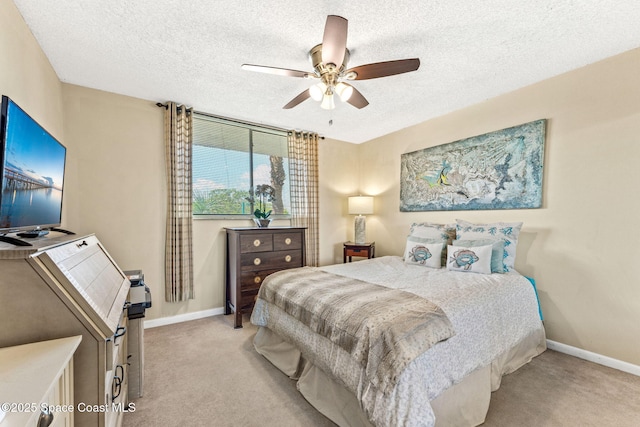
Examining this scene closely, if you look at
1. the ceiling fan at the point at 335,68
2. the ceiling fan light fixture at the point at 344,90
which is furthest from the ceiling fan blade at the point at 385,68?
the ceiling fan light fixture at the point at 344,90

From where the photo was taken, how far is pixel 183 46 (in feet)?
6.66

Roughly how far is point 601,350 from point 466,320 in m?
1.62

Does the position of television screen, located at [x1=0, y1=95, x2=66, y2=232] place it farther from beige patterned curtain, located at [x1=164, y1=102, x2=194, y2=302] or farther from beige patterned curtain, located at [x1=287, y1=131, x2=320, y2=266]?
beige patterned curtain, located at [x1=287, y1=131, x2=320, y2=266]

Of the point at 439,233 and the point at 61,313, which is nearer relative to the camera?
the point at 61,313

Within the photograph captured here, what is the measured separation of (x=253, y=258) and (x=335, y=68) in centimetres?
215

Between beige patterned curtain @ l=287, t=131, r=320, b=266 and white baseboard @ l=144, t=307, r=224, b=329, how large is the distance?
1.40m

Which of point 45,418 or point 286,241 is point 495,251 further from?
point 45,418

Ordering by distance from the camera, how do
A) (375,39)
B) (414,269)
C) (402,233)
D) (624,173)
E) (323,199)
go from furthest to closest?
(323,199)
(402,233)
(414,269)
(624,173)
(375,39)

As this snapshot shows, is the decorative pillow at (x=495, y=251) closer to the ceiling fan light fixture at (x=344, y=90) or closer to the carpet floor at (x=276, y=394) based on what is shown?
the carpet floor at (x=276, y=394)

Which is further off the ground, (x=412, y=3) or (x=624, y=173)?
(x=412, y=3)

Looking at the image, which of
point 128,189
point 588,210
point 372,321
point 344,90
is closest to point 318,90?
point 344,90

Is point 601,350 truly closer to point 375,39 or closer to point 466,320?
point 466,320

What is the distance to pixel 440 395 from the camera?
4.66 ft

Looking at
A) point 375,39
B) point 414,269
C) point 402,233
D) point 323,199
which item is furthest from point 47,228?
point 402,233
